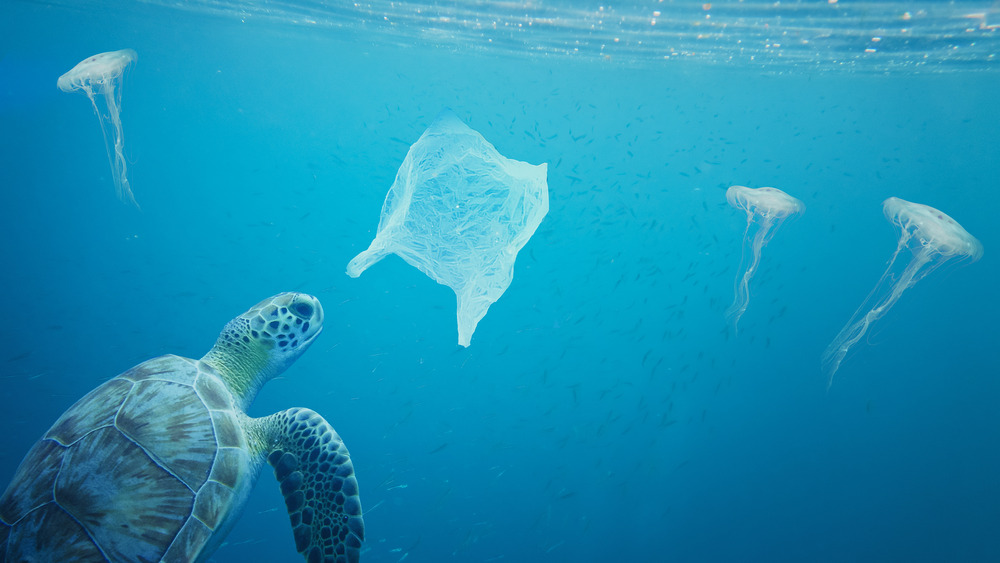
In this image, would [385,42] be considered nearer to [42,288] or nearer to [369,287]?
[369,287]

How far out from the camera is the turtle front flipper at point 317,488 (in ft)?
6.53

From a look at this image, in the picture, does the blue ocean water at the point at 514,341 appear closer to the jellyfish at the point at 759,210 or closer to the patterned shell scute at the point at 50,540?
the jellyfish at the point at 759,210

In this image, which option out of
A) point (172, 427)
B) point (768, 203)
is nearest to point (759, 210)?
point (768, 203)

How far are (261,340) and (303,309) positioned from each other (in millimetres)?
358

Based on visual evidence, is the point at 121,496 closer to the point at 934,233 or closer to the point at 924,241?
the point at 934,233

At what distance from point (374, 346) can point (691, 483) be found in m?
7.37

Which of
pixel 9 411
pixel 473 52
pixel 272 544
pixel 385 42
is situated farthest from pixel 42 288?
pixel 473 52

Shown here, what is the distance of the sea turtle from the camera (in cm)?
166

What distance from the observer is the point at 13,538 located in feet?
5.23

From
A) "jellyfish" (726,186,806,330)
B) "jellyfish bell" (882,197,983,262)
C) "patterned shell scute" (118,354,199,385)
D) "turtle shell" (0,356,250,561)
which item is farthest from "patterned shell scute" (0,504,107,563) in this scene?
"jellyfish bell" (882,197,983,262)

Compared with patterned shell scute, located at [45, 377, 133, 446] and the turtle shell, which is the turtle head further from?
patterned shell scute, located at [45, 377, 133, 446]

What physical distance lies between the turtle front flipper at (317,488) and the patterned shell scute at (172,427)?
0.40 m

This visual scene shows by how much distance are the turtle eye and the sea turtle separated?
0.63 m

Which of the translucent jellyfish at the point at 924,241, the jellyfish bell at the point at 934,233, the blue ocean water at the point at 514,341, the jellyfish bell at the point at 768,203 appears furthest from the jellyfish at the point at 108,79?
the jellyfish bell at the point at 934,233
